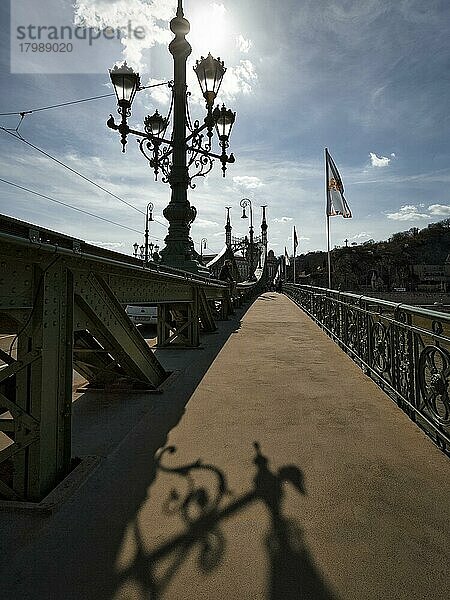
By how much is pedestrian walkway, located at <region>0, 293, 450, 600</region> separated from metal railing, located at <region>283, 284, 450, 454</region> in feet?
0.63

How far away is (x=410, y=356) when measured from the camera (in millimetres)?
3320

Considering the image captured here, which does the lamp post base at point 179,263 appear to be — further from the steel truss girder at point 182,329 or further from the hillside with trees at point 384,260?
the hillside with trees at point 384,260

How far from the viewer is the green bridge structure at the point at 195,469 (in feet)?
5.14

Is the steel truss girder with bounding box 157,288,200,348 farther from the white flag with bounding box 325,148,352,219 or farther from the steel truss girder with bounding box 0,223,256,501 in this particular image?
the white flag with bounding box 325,148,352,219

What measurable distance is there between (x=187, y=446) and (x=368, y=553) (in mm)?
1564

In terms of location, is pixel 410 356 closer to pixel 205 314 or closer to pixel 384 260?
pixel 205 314

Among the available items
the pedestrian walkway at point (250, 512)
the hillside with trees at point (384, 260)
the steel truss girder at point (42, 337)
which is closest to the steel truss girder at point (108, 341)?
the steel truss girder at point (42, 337)

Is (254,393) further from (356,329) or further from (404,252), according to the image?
(404,252)

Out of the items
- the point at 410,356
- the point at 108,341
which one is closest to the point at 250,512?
the point at 108,341

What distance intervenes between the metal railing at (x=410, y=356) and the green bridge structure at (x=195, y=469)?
0.02 m

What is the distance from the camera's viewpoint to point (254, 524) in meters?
1.89

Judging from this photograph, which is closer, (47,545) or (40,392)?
(47,545)

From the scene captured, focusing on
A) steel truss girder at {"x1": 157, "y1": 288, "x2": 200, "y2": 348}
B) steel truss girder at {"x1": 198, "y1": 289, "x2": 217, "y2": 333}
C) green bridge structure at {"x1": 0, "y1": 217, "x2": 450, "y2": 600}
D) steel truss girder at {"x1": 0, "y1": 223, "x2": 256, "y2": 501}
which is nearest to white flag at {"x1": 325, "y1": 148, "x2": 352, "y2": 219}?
steel truss girder at {"x1": 198, "y1": 289, "x2": 217, "y2": 333}

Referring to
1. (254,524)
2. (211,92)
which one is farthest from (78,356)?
(211,92)
